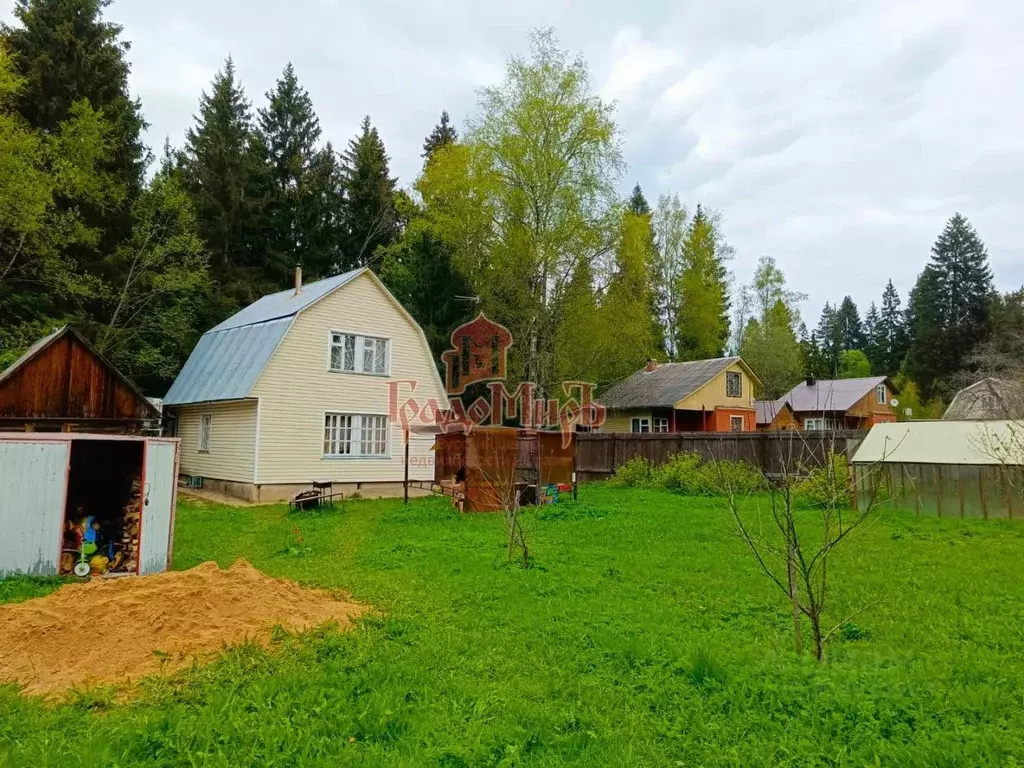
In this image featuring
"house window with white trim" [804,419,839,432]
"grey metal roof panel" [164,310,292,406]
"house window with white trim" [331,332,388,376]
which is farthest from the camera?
"house window with white trim" [331,332,388,376]

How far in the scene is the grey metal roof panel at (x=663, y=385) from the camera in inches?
1062

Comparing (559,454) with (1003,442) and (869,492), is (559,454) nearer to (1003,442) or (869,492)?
(869,492)

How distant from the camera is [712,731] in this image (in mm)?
3512

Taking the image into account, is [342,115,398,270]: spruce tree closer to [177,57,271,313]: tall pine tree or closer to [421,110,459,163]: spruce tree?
[177,57,271,313]: tall pine tree

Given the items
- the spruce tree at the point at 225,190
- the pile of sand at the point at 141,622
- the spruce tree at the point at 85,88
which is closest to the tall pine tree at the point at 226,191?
the spruce tree at the point at 225,190

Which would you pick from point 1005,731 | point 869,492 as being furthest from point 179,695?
point 869,492

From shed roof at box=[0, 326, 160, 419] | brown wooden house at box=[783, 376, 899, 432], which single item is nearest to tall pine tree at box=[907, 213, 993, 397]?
brown wooden house at box=[783, 376, 899, 432]

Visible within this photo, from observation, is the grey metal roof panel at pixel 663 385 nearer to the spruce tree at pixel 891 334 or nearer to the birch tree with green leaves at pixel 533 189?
the birch tree with green leaves at pixel 533 189

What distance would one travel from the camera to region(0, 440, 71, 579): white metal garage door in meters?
6.82

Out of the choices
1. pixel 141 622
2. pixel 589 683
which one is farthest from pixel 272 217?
pixel 589 683

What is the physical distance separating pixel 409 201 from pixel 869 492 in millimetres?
18405

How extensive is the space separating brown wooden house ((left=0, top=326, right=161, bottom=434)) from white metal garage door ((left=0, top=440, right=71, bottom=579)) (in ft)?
22.4

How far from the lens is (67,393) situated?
13094 mm

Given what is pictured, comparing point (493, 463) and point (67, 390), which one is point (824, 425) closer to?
point (493, 463)
